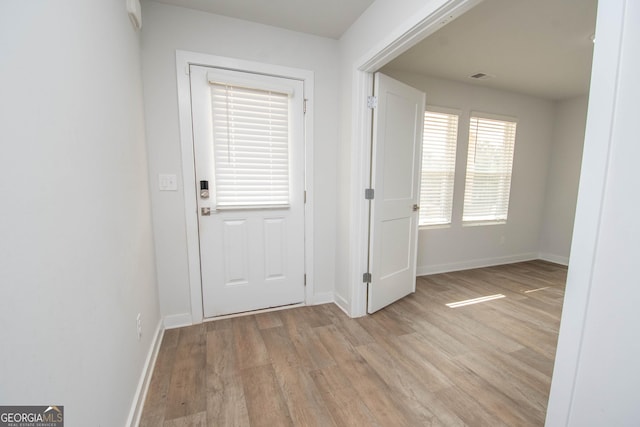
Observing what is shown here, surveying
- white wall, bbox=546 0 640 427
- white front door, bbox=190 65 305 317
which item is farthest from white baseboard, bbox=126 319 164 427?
white wall, bbox=546 0 640 427

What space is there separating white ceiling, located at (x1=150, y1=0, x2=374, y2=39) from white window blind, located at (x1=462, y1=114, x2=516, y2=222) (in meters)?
2.34

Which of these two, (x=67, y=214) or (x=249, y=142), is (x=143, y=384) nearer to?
(x=67, y=214)

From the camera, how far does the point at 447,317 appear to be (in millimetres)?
2365

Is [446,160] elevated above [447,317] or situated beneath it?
elevated above

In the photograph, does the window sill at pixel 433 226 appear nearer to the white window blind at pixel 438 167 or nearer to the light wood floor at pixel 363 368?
the white window blind at pixel 438 167

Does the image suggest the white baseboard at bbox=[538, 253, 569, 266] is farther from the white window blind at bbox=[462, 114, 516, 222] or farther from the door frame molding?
the door frame molding

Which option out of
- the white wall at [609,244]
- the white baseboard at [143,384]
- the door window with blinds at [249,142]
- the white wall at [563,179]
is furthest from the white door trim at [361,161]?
the white wall at [563,179]

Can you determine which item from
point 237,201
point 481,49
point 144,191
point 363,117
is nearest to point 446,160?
point 481,49

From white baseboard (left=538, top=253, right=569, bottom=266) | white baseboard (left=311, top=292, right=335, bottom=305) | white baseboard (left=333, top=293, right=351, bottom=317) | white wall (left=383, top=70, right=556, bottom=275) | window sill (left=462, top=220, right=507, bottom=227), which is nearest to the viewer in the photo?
white baseboard (left=333, top=293, right=351, bottom=317)

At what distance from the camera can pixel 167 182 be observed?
2025 mm

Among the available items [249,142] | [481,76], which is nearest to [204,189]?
[249,142]

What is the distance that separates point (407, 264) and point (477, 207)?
179 cm

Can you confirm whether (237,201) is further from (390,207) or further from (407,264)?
(407,264)

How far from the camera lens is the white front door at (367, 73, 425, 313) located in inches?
87.0
